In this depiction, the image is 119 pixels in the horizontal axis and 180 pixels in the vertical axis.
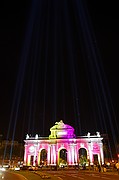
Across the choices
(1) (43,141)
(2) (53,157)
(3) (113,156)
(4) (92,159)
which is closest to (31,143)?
(1) (43,141)

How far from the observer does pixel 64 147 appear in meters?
75.5

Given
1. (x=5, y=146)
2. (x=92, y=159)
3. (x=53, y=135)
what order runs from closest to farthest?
(x=92, y=159) → (x=53, y=135) → (x=5, y=146)

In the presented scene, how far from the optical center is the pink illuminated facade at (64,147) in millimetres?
73188

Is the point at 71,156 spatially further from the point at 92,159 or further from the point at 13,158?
the point at 13,158

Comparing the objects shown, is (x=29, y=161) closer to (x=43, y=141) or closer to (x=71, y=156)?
(x=43, y=141)

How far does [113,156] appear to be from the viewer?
82.8 m

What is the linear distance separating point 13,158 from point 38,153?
1345cm

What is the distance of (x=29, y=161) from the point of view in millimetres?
75062

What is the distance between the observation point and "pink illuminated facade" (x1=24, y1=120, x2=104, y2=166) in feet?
240

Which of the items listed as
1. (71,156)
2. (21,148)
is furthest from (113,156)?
(21,148)

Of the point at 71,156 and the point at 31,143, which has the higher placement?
the point at 31,143

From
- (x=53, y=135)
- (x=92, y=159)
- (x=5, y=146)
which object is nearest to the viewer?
(x=92, y=159)

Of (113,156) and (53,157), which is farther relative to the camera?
(113,156)

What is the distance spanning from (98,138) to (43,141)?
19.8 meters
